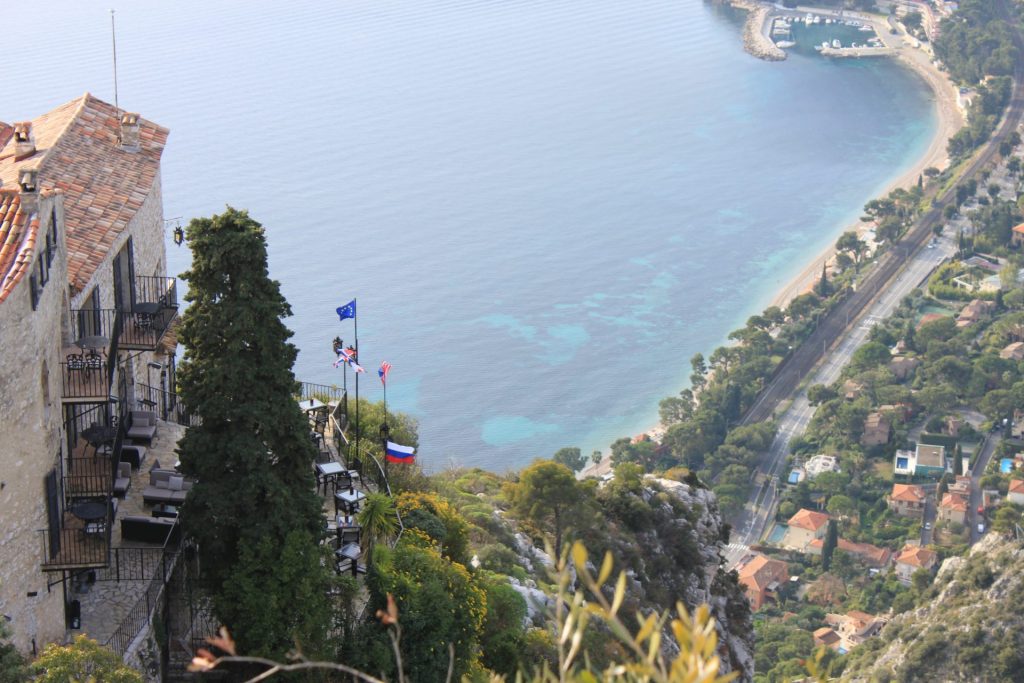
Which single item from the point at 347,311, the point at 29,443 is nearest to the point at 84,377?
the point at 29,443

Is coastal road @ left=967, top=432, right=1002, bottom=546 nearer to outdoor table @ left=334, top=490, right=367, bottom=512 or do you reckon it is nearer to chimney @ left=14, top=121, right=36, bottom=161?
outdoor table @ left=334, top=490, right=367, bottom=512

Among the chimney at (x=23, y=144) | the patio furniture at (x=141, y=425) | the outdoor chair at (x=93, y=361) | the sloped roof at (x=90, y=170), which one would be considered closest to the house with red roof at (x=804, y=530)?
the patio furniture at (x=141, y=425)

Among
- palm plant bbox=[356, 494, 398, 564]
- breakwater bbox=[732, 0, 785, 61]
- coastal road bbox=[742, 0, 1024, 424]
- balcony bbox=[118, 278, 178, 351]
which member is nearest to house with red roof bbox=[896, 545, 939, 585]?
coastal road bbox=[742, 0, 1024, 424]

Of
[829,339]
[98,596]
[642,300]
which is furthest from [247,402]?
[829,339]

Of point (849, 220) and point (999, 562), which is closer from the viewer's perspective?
point (999, 562)

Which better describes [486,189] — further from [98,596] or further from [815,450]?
[98,596]
